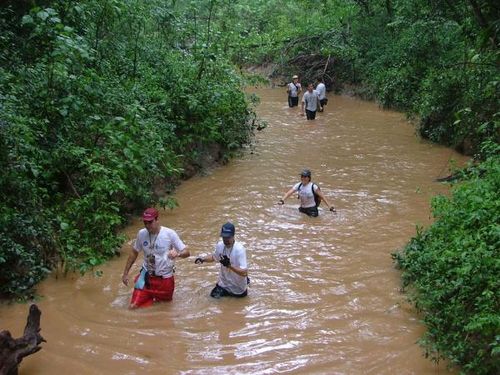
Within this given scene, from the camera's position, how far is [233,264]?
7.68 metres

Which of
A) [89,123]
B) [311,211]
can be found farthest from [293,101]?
[89,123]

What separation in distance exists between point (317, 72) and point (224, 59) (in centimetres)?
1287

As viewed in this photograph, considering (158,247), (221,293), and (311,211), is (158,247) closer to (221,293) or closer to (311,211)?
(221,293)

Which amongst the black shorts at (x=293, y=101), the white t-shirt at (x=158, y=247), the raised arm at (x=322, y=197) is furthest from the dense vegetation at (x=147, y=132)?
the black shorts at (x=293, y=101)

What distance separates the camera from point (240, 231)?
10.7 meters

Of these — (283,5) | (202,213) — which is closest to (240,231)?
(202,213)

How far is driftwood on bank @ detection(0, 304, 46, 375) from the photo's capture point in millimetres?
5574

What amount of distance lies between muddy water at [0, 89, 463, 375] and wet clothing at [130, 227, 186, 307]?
0.68 feet

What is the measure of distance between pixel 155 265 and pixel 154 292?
40cm

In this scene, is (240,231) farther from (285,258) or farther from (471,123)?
(471,123)

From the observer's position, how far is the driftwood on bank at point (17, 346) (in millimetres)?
5574

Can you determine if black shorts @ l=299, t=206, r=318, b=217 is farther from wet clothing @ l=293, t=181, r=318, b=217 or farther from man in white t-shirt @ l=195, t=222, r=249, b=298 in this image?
man in white t-shirt @ l=195, t=222, r=249, b=298

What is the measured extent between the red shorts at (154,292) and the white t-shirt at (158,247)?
4.7 inches

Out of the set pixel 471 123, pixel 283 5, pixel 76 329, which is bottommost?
pixel 76 329
